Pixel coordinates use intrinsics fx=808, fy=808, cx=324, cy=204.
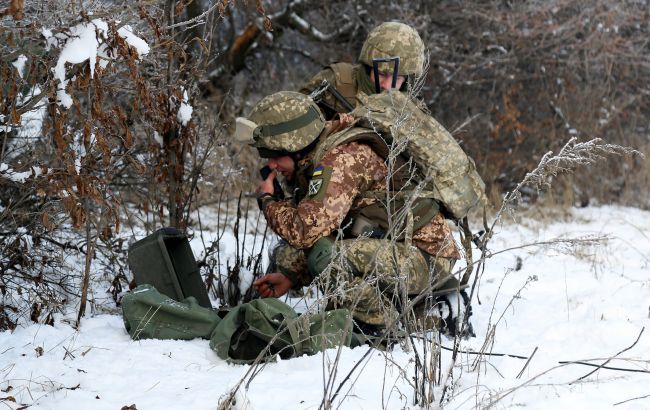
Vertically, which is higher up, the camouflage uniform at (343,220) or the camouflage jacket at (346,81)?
the camouflage jacket at (346,81)

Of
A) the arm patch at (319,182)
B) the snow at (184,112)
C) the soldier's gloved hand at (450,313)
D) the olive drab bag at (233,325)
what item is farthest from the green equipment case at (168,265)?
the soldier's gloved hand at (450,313)

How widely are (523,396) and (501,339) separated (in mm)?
977

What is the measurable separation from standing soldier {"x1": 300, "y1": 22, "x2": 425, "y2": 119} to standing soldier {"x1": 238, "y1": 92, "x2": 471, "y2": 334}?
48 cm

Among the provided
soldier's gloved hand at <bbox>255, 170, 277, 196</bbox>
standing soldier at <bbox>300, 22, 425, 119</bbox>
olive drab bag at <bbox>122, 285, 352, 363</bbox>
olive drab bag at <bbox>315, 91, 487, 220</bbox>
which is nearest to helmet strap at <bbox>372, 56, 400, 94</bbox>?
standing soldier at <bbox>300, 22, 425, 119</bbox>

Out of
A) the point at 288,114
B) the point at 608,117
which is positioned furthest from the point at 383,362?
the point at 608,117

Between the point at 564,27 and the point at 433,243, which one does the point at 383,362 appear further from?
the point at 564,27

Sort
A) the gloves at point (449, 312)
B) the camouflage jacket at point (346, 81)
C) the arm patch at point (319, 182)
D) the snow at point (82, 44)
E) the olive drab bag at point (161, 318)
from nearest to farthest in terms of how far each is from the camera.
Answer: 1. the snow at point (82, 44)
2. the olive drab bag at point (161, 318)
3. the arm patch at point (319, 182)
4. the gloves at point (449, 312)
5. the camouflage jacket at point (346, 81)

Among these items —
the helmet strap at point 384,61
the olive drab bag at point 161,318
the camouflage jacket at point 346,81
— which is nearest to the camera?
the olive drab bag at point 161,318

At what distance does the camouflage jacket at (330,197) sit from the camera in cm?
368

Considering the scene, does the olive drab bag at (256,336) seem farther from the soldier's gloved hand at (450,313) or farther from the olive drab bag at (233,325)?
the soldier's gloved hand at (450,313)

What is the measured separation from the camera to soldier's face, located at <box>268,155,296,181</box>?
13.0ft

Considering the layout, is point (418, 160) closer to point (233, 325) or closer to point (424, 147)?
point (424, 147)

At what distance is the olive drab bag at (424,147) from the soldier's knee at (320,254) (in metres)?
0.40

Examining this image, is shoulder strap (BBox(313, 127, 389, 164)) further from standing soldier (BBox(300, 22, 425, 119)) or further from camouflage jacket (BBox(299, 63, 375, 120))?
camouflage jacket (BBox(299, 63, 375, 120))
